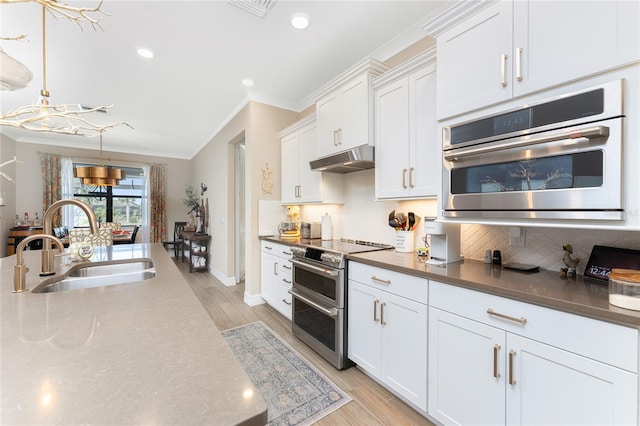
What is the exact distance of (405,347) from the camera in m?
1.73

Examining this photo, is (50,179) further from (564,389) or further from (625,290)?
(625,290)

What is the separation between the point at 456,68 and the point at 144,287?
6.88ft

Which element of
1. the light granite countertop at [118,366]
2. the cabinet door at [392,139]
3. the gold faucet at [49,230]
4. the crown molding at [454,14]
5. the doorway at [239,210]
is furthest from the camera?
the doorway at [239,210]

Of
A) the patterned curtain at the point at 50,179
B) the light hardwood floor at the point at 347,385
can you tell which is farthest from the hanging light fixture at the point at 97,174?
the patterned curtain at the point at 50,179

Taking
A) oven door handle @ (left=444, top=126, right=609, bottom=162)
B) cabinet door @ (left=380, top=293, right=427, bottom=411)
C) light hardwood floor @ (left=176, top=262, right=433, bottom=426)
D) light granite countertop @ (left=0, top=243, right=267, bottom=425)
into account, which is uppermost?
oven door handle @ (left=444, top=126, right=609, bottom=162)

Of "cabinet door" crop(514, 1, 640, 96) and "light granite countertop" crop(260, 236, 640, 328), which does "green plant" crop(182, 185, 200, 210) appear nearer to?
"light granite countertop" crop(260, 236, 640, 328)

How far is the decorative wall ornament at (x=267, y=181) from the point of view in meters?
3.74

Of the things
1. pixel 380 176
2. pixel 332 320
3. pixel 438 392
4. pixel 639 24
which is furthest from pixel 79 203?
pixel 639 24

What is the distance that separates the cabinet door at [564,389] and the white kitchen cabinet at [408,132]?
3.46 ft

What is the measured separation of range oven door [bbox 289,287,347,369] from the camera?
7.13 ft

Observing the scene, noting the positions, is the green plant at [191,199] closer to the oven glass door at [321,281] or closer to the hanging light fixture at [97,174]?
the hanging light fixture at [97,174]

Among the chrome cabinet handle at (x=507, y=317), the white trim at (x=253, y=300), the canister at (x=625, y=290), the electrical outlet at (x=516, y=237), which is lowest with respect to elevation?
the white trim at (x=253, y=300)

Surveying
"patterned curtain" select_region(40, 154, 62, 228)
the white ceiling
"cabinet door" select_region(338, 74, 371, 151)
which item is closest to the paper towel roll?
"cabinet door" select_region(338, 74, 371, 151)

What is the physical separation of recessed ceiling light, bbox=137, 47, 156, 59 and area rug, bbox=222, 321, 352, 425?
3.02 metres
